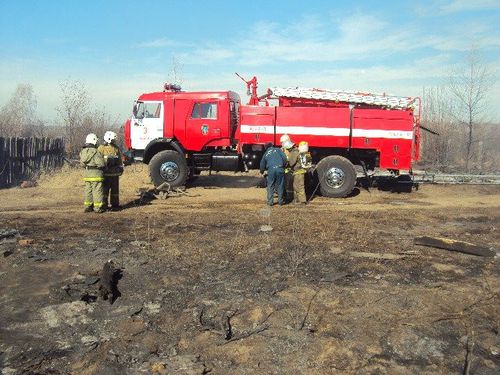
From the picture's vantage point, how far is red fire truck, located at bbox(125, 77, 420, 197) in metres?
11.2

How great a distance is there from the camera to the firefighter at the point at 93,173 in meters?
8.74

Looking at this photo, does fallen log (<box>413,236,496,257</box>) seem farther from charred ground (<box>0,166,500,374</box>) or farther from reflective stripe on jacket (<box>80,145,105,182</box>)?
reflective stripe on jacket (<box>80,145,105,182</box>)

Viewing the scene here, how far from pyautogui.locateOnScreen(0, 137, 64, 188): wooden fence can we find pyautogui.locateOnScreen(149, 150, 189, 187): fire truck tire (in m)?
5.19

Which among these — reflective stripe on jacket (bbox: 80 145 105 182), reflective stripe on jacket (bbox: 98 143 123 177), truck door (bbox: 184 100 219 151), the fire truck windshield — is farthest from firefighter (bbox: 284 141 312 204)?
reflective stripe on jacket (bbox: 80 145 105 182)

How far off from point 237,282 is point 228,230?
2.66m

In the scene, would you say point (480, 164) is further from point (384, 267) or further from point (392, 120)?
point (384, 267)

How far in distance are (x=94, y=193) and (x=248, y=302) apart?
5.75m

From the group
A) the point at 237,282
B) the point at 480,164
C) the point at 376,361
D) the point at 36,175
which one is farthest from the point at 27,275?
the point at 480,164

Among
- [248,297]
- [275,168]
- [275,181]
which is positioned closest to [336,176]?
[275,181]

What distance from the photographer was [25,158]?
48.0 ft

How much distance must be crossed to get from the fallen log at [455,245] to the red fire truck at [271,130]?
470 cm

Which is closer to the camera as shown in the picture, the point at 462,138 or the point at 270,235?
the point at 270,235

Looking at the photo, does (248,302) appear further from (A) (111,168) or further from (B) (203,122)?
(B) (203,122)

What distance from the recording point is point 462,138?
69.9 feet
